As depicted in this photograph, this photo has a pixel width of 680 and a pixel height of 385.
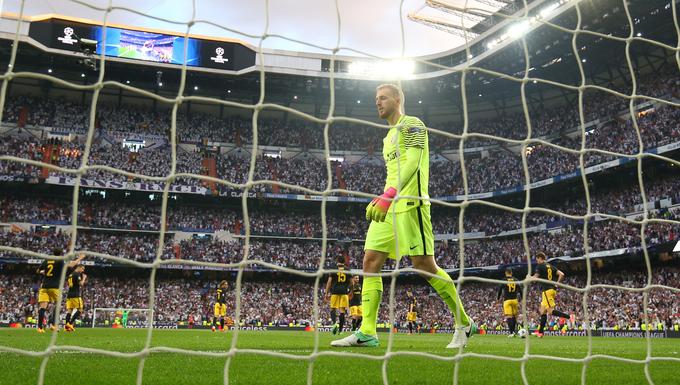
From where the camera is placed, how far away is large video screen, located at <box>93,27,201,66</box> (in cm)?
3450

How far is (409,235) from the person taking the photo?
509cm

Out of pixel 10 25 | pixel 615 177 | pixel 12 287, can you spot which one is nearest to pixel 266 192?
pixel 12 287

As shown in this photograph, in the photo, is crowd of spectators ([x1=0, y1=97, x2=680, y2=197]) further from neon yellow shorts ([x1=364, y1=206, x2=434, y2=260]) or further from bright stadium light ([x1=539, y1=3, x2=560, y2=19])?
neon yellow shorts ([x1=364, y1=206, x2=434, y2=260])

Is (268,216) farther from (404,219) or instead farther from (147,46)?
(404,219)

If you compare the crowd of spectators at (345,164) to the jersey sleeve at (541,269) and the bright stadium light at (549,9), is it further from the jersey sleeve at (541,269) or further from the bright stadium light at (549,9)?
the jersey sleeve at (541,269)

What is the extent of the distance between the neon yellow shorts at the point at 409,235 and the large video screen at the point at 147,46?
105ft

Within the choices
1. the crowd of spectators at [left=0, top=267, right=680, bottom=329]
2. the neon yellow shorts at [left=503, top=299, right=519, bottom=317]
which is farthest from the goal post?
the neon yellow shorts at [left=503, top=299, right=519, bottom=317]

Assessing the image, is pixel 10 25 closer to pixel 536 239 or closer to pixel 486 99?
pixel 486 99

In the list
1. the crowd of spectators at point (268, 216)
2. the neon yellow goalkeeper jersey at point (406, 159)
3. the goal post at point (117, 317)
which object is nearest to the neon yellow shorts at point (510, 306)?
the neon yellow goalkeeper jersey at point (406, 159)

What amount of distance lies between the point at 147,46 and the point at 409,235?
110 ft

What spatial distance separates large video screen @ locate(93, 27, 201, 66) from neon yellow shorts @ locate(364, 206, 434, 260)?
32.0m

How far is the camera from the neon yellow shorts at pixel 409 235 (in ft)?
16.6

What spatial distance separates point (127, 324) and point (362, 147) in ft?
66.5

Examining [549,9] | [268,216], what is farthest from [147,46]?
[549,9]
